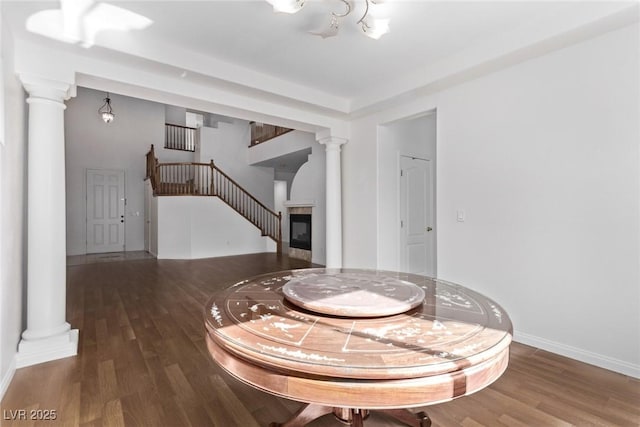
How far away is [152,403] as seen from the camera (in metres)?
1.93

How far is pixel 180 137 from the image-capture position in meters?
10.6

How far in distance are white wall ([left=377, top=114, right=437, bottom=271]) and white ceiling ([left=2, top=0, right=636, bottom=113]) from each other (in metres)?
0.96

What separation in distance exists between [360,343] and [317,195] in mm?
5992

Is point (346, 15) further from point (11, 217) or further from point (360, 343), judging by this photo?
point (11, 217)

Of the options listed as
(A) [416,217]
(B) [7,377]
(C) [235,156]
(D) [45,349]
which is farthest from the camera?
(C) [235,156]

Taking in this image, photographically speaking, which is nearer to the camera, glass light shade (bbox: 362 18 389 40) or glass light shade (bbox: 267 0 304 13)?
glass light shade (bbox: 267 0 304 13)

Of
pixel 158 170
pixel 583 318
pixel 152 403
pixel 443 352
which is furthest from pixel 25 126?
pixel 158 170

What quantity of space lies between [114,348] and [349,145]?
3857 mm

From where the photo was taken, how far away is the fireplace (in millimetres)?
7289

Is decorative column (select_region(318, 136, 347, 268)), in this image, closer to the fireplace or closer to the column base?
the fireplace

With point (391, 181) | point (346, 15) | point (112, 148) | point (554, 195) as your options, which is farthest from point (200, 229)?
point (554, 195)

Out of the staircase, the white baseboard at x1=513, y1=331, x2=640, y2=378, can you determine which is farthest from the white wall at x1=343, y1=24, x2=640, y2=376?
the staircase

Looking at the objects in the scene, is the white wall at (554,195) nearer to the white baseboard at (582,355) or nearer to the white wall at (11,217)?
the white baseboard at (582,355)

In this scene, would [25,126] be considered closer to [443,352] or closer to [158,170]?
[443,352]
